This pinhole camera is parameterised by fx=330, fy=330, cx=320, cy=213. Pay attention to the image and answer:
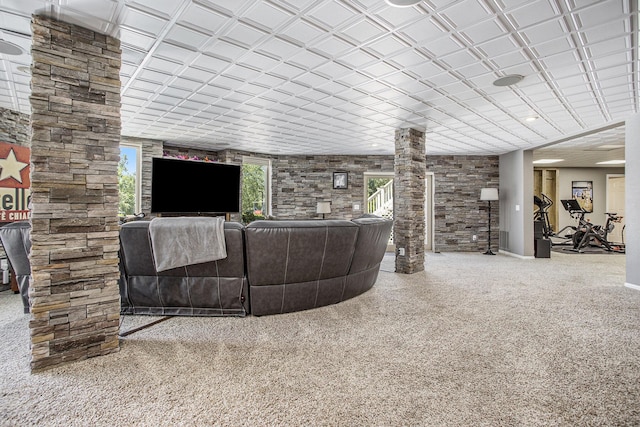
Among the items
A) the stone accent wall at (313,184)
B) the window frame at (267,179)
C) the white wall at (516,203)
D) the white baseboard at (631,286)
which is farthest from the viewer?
the stone accent wall at (313,184)

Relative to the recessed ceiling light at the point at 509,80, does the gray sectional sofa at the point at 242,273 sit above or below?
below

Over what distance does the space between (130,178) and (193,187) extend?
3.93ft

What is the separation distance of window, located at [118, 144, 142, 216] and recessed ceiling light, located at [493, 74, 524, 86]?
5.56 m

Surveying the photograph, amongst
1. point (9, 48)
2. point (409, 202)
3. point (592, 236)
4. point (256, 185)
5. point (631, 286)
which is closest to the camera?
point (9, 48)

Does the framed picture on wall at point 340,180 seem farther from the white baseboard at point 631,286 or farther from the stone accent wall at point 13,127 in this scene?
the stone accent wall at point 13,127

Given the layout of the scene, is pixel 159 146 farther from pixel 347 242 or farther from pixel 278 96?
pixel 347 242

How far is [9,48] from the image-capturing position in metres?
2.59

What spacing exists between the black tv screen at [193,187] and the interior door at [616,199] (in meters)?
10.3

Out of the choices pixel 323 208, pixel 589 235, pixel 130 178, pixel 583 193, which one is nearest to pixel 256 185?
pixel 323 208

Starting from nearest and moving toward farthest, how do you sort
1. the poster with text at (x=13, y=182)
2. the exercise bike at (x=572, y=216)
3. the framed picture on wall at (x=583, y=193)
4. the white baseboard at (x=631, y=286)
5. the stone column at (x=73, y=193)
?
1. the stone column at (x=73, y=193)
2. the poster with text at (x=13, y=182)
3. the white baseboard at (x=631, y=286)
4. the exercise bike at (x=572, y=216)
5. the framed picture on wall at (x=583, y=193)

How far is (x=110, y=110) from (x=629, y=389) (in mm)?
3450

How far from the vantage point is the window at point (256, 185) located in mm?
7145

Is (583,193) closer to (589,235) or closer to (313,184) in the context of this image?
(589,235)

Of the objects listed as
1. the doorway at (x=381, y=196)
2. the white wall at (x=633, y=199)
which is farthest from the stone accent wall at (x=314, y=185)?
the white wall at (x=633, y=199)
